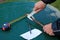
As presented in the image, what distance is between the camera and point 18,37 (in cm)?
156

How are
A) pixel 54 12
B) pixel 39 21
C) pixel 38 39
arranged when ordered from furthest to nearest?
pixel 54 12, pixel 39 21, pixel 38 39

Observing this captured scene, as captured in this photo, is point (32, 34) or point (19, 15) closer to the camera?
point (32, 34)

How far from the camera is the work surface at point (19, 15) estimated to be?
1.58 meters

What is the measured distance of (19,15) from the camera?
1898 mm

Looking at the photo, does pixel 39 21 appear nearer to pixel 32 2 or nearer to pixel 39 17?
pixel 39 17

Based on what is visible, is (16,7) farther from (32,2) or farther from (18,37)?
(18,37)

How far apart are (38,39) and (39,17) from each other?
378 mm

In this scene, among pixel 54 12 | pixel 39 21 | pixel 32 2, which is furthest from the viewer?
pixel 32 2

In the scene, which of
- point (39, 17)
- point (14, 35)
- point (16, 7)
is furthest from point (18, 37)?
point (16, 7)

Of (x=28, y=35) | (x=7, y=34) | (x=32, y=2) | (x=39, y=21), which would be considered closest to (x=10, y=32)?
(x=7, y=34)

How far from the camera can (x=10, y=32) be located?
1633 millimetres

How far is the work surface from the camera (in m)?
1.58

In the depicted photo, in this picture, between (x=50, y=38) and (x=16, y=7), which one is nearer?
(x=50, y=38)

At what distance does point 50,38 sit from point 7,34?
371 mm
